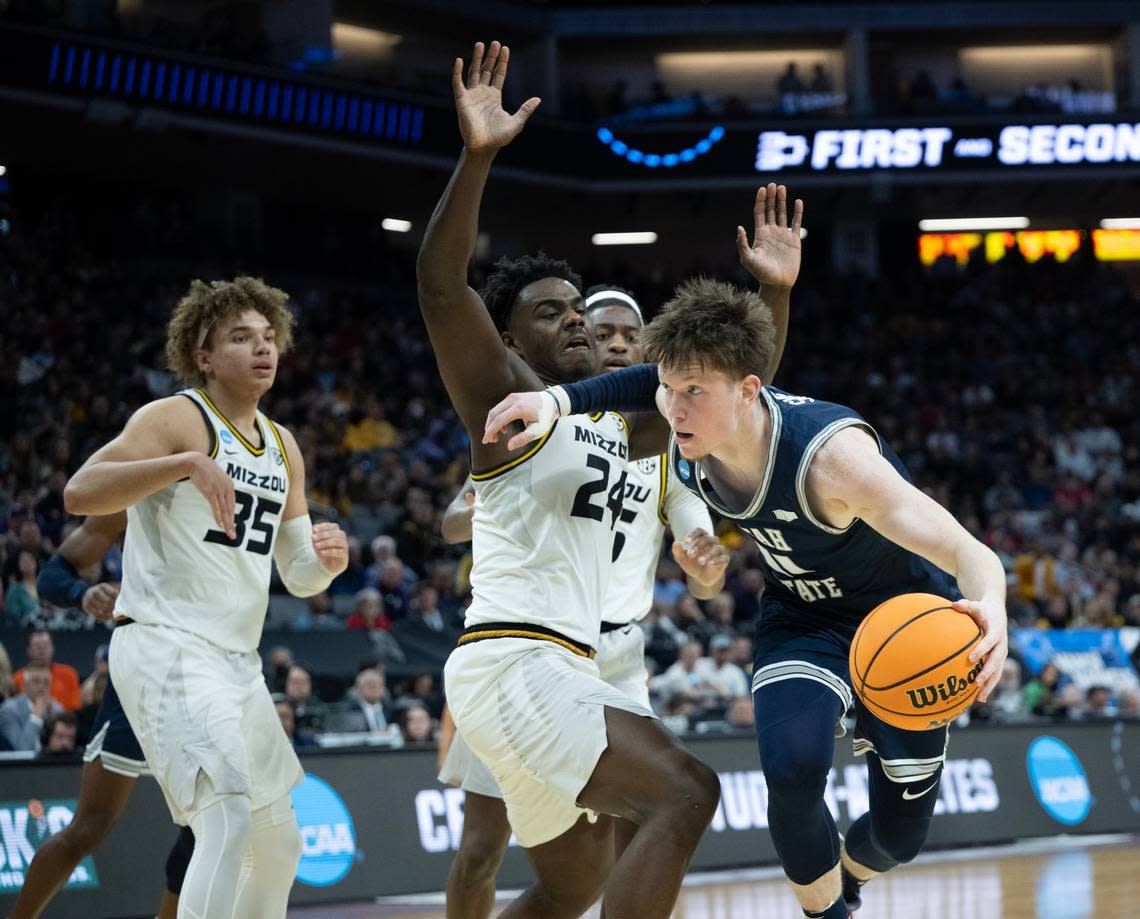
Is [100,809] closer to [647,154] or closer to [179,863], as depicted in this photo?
[179,863]

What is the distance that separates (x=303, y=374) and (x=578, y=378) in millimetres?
14540

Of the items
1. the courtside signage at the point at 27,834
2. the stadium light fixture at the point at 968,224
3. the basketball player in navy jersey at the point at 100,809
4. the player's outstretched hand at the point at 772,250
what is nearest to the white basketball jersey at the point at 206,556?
the basketball player in navy jersey at the point at 100,809

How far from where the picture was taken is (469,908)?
529 centimetres

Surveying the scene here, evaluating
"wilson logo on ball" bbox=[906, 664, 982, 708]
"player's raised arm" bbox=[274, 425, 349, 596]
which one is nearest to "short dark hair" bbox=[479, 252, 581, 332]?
"player's raised arm" bbox=[274, 425, 349, 596]

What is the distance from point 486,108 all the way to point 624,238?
25.0 metres

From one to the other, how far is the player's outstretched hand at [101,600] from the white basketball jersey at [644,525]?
1910mm

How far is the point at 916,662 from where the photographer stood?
3744 millimetres

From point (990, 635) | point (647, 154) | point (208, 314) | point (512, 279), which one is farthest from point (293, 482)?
point (647, 154)

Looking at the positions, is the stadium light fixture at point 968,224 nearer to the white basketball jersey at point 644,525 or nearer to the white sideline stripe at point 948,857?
the white sideline stripe at point 948,857

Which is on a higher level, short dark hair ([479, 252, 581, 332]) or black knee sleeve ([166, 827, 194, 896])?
short dark hair ([479, 252, 581, 332])

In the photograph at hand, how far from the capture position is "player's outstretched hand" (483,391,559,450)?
3.99 meters

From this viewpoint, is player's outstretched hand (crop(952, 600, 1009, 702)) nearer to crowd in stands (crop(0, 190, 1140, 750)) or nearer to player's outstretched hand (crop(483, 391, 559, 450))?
player's outstretched hand (crop(483, 391, 559, 450))

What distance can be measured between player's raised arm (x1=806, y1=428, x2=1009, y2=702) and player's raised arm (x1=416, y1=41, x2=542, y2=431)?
93cm

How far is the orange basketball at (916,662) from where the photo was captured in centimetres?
368
